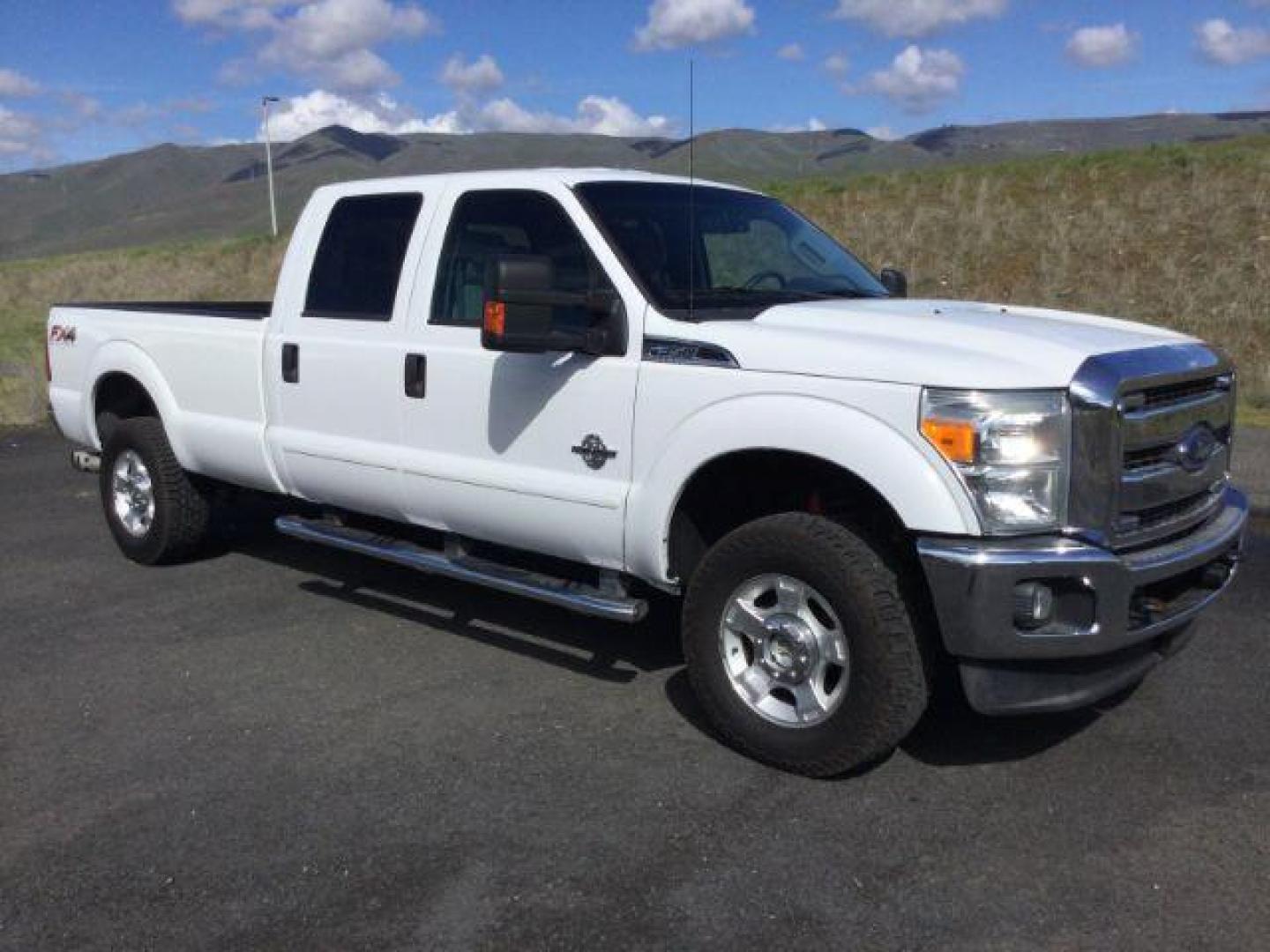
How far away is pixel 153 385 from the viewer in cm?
678

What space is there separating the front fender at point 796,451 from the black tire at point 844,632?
0.78 ft

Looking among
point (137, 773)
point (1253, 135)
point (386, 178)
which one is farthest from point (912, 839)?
point (1253, 135)

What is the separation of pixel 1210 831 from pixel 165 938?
9.89 feet

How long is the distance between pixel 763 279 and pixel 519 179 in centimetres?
109

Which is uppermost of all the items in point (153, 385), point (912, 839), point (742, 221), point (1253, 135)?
point (1253, 135)

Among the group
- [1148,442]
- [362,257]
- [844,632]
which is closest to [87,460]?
[362,257]

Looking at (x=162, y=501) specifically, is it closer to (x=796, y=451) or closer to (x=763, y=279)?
(x=763, y=279)

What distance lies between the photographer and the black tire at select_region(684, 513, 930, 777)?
3.99 meters

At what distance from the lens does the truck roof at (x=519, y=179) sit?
5219 millimetres

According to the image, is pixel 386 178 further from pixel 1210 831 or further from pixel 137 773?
pixel 1210 831

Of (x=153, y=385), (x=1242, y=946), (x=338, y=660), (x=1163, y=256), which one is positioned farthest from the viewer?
(x=1163, y=256)

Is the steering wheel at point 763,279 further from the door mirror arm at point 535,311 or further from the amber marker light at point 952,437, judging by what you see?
the amber marker light at point 952,437

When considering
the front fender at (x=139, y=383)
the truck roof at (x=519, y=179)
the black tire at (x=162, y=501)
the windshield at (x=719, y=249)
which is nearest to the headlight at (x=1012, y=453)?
the windshield at (x=719, y=249)

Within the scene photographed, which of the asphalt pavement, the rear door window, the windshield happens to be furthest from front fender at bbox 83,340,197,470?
the windshield
